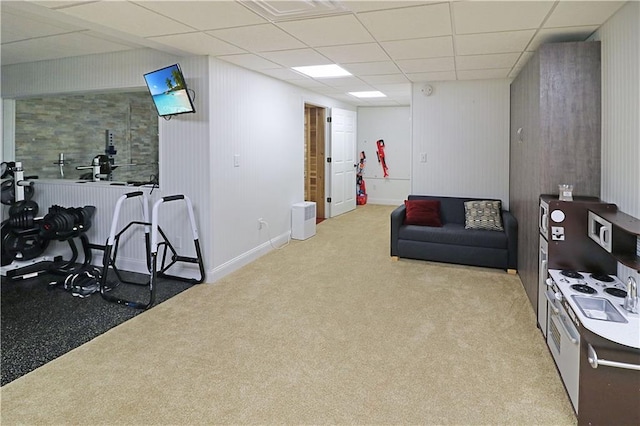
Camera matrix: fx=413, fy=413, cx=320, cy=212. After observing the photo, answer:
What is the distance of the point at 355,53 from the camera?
12.7ft

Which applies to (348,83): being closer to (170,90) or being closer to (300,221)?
(300,221)

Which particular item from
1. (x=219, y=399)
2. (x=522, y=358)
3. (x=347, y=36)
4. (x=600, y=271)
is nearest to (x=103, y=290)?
(x=219, y=399)

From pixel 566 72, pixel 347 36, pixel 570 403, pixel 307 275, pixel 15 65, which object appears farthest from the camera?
pixel 15 65

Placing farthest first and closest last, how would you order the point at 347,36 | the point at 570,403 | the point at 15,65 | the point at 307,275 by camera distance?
the point at 15,65
the point at 307,275
the point at 347,36
the point at 570,403

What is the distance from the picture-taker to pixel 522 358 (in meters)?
2.67

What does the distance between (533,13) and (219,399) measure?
10.1 feet

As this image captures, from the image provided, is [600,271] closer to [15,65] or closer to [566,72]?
[566,72]

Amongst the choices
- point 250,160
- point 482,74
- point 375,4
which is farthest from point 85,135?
point 482,74

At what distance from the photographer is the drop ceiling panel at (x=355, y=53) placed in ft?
12.0

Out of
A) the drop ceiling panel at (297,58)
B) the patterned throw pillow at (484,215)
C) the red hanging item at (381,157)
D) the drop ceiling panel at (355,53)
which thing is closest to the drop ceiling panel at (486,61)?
the drop ceiling panel at (355,53)

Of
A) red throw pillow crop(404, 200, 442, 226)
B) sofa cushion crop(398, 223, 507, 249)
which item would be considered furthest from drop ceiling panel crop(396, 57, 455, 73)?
sofa cushion crop(398, 223, 507, 249)

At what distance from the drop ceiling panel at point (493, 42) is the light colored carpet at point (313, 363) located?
7.27ft

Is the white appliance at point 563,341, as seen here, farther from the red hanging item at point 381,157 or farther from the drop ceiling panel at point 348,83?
the red hanging item at point 381,157

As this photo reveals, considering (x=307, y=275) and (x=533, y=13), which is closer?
(x=533, y=13)
